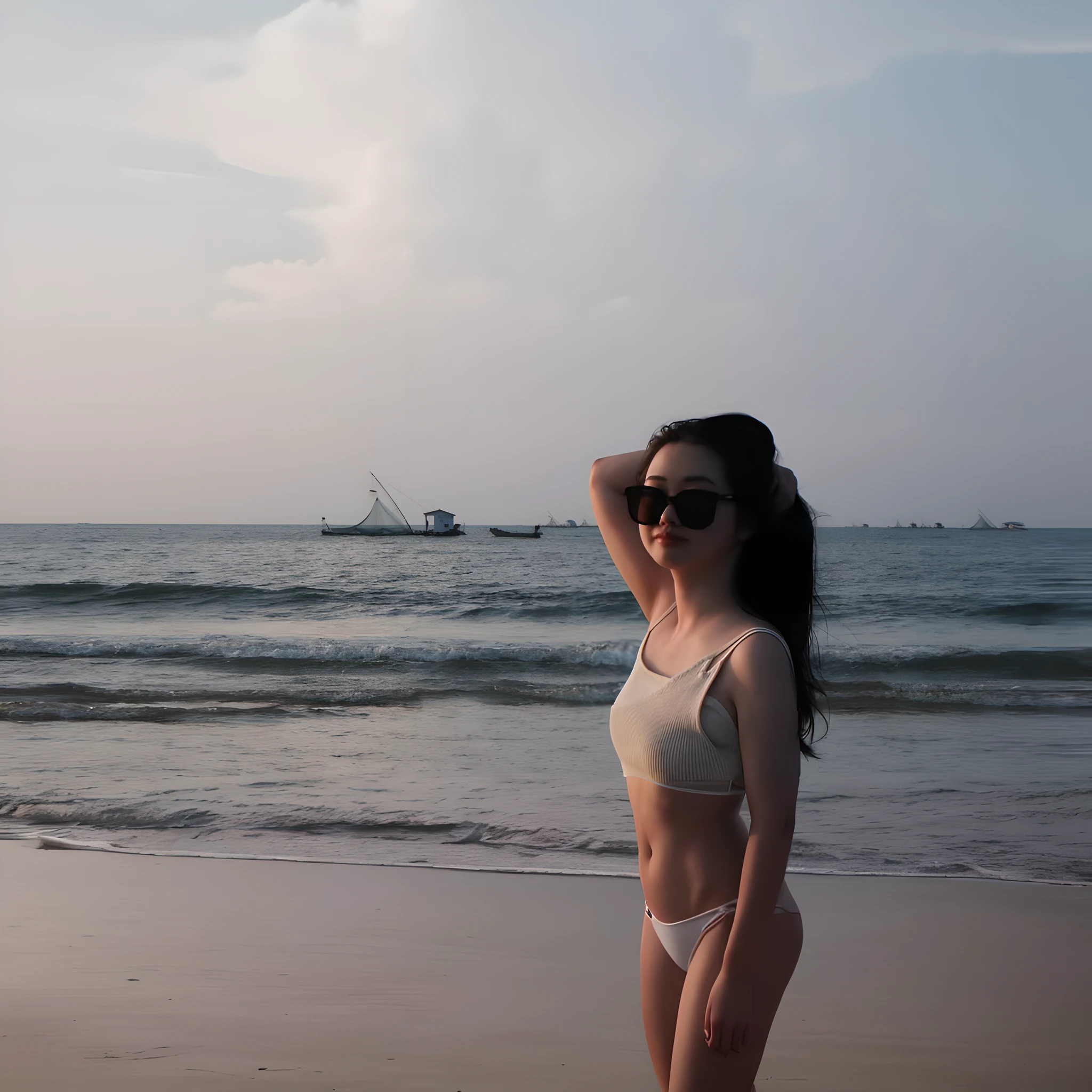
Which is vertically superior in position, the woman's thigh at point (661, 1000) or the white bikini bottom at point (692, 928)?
the white bikini bottom at point (692, 928)

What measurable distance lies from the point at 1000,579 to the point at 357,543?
49769 mm

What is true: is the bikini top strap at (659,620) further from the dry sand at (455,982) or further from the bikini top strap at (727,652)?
the dry sand at (455,982)

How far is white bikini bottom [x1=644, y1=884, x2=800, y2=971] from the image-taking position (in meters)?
1.72

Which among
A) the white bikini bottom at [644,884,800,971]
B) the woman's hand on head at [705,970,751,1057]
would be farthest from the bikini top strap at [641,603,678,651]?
the woman's hand on head at [705,970,751,1057]

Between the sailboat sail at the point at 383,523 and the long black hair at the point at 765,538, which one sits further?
the sailboat sail at the point at 383,523

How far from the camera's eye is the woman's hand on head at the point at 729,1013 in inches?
62.7

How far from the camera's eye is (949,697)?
12.7 metres

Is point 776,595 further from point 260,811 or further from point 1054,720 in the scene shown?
point 1054,720

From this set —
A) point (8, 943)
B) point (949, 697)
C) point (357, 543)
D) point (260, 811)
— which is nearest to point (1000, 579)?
point (949, 697)

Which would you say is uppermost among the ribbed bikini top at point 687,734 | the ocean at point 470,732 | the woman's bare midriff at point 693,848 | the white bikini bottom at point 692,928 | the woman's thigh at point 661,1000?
the ribbed bikini top at point 687,734

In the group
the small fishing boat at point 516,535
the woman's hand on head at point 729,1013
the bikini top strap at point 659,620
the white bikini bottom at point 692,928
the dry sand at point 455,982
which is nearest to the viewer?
the woman's hand on head at point 729,1013

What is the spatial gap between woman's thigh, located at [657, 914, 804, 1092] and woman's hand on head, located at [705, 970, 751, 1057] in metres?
0.03

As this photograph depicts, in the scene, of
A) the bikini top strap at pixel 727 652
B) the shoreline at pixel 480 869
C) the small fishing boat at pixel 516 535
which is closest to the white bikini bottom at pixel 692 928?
the bikini top strap at pixel 727 652

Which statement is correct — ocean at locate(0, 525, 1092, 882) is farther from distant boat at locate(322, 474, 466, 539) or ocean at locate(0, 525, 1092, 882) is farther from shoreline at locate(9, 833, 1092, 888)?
distant boat at locate(322, 474, 466, 539)
